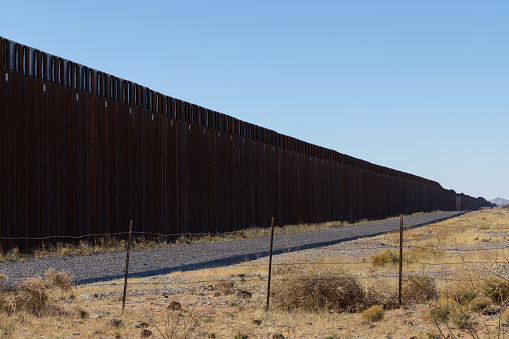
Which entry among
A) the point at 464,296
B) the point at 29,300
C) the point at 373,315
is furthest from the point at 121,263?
the point at 464,296

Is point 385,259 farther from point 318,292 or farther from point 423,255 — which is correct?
point 318,292

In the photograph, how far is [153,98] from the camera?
27953 mm

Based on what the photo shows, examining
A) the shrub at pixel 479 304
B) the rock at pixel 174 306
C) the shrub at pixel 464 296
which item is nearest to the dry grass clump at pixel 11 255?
the rock at pixel 174 306

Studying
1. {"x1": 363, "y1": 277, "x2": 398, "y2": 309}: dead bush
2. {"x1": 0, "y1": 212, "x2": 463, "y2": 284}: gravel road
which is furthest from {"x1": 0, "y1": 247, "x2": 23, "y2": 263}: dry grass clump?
{"x1": 363, "y1": 277, "x2": 398, "y2": 309}: dead bush

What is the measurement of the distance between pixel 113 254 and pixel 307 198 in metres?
26.7

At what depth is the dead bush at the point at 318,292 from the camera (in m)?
9.92

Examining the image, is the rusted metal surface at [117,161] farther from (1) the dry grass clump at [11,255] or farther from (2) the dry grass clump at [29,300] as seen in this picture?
(2) the dry grass clump at [29,300]

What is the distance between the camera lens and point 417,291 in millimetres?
10391

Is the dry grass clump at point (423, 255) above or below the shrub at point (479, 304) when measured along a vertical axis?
below

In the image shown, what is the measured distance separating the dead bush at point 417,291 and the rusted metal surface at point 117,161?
14262mm

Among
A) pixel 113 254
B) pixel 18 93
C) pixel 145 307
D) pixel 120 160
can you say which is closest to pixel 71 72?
pixel 18 93

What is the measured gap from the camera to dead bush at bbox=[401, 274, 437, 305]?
408 inches

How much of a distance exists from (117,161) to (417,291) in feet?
56.5

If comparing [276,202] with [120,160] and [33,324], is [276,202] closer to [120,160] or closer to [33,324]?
[120,160]
